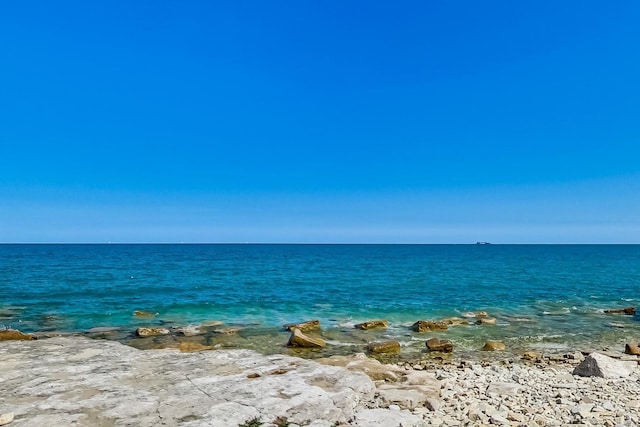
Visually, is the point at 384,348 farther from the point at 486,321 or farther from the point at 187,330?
the point at 187,330

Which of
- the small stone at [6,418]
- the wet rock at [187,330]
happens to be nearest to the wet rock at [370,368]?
the small stone at [6,418]

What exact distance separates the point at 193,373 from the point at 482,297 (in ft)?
105

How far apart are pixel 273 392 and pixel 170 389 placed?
6.81 feet

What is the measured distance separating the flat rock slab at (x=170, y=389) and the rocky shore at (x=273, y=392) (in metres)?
0.02

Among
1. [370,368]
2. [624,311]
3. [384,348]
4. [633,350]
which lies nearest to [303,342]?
[384,348]

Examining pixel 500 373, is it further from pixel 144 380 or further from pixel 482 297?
pixel 482 297

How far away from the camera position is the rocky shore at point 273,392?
7.62m

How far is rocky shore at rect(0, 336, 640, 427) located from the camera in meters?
7.62

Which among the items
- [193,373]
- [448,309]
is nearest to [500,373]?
[193,373]

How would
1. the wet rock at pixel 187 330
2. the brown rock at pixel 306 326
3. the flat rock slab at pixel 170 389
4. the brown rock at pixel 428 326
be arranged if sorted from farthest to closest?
the brown rock at pixel 428 326
the brown rock at pixel 306 326
the wet rock at pixel 187 330
the flat rock slab at pixel 170 389

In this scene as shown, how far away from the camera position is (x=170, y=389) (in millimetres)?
8688

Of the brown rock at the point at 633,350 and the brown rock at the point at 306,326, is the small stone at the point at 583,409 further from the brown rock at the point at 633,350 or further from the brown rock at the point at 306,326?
the brown rock at the point at 306,326

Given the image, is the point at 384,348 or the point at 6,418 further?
the point at 384,348

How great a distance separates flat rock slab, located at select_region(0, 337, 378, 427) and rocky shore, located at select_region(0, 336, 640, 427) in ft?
0.08
